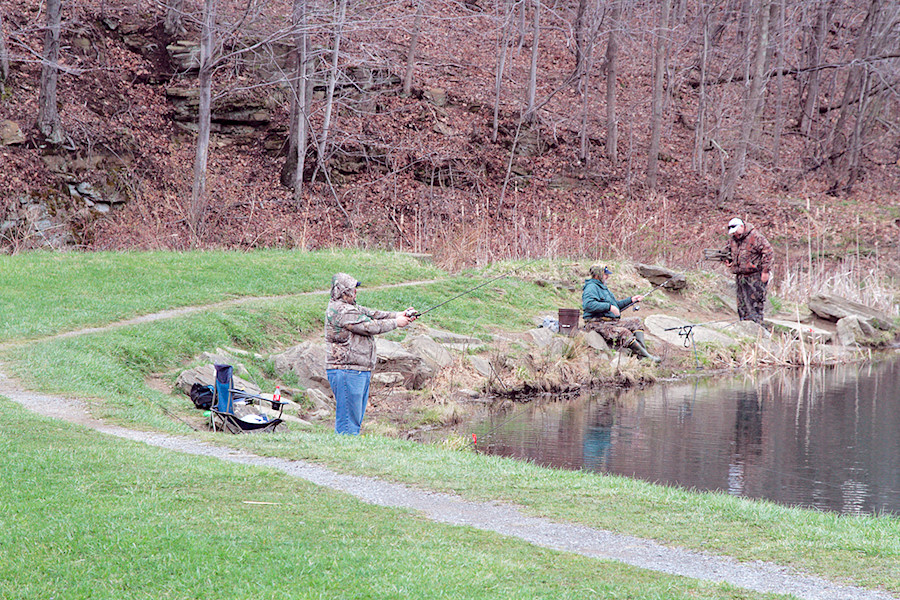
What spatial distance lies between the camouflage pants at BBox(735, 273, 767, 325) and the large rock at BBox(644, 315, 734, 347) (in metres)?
0.72

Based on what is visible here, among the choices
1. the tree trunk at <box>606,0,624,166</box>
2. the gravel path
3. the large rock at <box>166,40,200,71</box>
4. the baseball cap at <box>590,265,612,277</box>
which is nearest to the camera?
the gravel path

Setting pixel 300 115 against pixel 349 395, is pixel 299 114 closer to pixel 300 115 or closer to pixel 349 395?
pixel 300 115

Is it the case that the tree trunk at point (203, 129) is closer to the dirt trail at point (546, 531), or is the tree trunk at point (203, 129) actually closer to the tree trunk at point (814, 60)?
the dirt trail at point (546, 531)

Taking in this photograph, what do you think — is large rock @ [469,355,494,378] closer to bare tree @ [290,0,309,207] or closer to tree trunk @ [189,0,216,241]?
tree trunk @ [189,0,216,241]

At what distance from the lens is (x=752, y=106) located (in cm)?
3150

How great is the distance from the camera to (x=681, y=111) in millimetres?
38969

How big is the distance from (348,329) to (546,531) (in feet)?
13.0

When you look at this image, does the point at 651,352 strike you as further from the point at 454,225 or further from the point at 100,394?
the point at 100,394

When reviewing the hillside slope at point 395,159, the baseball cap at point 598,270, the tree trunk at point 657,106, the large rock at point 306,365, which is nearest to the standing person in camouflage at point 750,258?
the baseball cap at point 598,270

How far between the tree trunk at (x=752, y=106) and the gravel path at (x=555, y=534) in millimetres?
27083

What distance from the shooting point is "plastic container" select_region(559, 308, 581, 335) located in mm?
16609

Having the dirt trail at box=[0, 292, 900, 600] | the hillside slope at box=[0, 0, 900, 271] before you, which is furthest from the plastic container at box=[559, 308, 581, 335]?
the dirt trail at box=[0, 292, 900, 600]

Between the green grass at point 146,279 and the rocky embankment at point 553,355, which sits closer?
the rocky embankment at point 553,355

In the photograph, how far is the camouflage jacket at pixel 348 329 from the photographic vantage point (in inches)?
359
